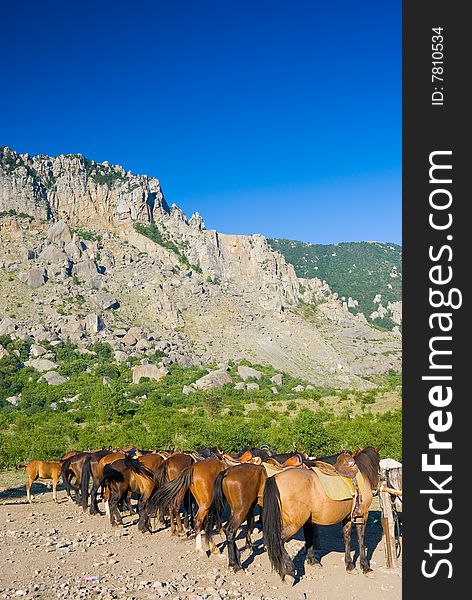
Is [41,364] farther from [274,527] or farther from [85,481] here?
[274,527]

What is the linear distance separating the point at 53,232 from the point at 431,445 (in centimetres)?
9940

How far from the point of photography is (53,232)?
313 feet

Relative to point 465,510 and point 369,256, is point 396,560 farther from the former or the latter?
point 369,256

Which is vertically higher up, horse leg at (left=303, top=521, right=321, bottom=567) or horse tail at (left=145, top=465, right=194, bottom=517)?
horse tail at (left=145, top=465, right=194, bottom=517)

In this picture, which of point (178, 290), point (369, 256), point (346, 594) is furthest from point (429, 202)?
point (369, 256)

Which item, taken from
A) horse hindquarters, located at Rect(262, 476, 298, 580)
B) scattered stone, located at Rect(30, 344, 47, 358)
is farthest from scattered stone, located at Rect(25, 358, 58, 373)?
horse hindquarters, located at Rect(262, 476, 298, 580)

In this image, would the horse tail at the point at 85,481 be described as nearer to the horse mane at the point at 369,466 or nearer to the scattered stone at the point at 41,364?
the horse mane at the point at 369,466

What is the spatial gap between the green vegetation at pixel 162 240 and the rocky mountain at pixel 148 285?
361 mm

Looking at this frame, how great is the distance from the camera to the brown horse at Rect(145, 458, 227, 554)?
900 centimetres

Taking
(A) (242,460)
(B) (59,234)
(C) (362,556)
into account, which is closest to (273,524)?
(C) (362,556)

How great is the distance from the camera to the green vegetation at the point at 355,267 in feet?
468

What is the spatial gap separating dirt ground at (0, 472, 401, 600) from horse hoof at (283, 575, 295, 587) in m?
0.07

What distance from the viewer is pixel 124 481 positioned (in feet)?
35.4

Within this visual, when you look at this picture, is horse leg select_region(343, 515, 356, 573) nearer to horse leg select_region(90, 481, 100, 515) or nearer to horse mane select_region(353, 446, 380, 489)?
horse mane select_region(353, 446, 380, 489)
